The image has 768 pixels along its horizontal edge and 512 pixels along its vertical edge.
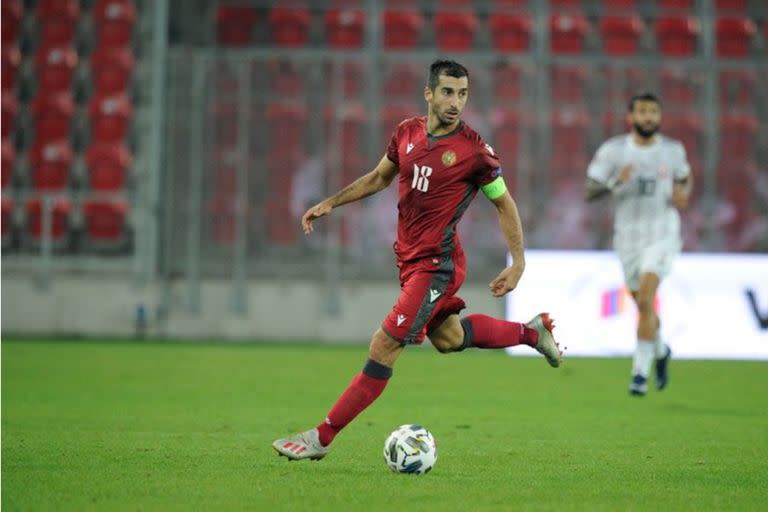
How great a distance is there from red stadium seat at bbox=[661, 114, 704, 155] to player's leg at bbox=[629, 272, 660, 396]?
7918 mm

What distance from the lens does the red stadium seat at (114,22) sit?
2053 cm

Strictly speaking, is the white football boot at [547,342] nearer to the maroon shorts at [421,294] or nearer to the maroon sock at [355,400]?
the maroon shorts at [421,294]

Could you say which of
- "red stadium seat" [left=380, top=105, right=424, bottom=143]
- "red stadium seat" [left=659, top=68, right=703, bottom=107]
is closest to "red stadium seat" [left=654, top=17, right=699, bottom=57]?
"red stadium seat" [left=659, top=68, right=703, bottom=107]

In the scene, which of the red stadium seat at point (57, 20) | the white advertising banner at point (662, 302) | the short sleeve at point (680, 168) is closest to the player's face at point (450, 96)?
the short sleeve at point (680, 168)

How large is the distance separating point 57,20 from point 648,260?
39.4 feet

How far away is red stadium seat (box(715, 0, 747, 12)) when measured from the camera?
64.8 feet

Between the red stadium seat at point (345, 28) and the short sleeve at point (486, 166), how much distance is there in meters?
13.5

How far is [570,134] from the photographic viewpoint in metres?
19.0

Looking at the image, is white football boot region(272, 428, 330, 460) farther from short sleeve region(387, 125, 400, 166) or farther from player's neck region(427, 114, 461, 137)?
player's neck region(427, 114, 461, 137)

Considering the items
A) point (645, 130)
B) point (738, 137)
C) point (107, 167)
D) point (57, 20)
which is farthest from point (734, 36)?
point (57, 20)

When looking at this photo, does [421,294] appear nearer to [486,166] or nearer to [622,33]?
[486,166]

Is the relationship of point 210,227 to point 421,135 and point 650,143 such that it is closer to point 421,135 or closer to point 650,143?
point 650,143

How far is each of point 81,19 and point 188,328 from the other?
16.5ft

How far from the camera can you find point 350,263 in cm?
1881
